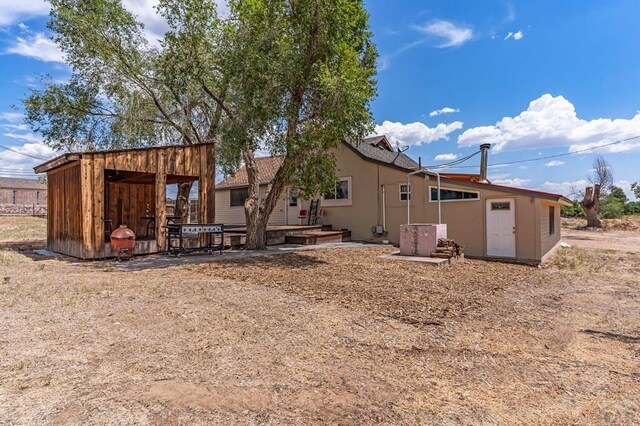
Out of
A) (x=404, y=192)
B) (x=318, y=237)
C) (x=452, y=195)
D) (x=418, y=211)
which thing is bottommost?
(x=318, y=237)

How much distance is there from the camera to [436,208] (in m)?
13.7

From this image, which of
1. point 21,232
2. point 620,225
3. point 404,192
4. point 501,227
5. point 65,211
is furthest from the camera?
point 620,225

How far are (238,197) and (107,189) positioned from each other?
818 cm

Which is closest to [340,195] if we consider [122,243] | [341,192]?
[341,192]

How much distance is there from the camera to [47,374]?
307 centimetres

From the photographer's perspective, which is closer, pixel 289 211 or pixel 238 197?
pixel 289 211

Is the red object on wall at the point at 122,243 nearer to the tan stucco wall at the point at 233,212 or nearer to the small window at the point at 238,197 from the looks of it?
the tan stucco wall at the point at 233,212

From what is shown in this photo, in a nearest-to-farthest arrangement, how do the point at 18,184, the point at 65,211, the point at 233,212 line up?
the point at 65,211 < the point at 233,212 < the point at 18,184

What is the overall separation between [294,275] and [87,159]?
6278mm

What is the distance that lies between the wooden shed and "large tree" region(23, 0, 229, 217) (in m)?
2.17

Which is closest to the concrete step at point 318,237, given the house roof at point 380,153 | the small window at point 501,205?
the house roof at point 380,153

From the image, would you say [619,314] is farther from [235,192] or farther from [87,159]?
[235,192]

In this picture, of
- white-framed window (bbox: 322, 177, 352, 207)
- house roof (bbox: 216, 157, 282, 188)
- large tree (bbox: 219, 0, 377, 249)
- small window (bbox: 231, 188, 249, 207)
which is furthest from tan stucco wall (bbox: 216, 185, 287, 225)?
large tree (bbox: 219, 0, 377, 249)

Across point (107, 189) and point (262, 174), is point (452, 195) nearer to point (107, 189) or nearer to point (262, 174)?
point (262, 174)
